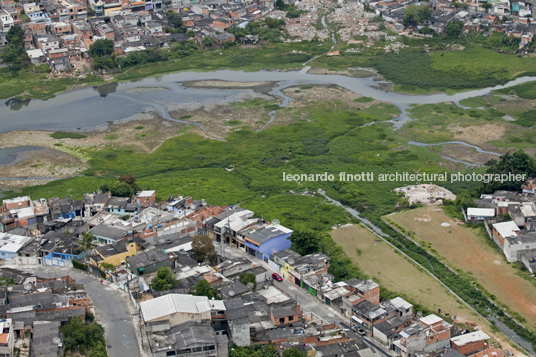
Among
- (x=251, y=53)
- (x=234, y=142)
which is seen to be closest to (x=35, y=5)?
(x=251, y=53)

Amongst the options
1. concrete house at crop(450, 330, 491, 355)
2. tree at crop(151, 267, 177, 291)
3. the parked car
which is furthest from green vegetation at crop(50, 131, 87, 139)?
concrete house at crop(450, 330, 491, 355)

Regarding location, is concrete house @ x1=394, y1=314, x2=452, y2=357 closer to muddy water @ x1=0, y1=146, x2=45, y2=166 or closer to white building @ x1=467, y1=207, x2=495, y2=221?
white building @ x1=467, y1=207, x2=495, y2=221

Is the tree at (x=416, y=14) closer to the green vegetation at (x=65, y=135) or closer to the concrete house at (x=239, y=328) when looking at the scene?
the green vegetation at (x=65, y=135)

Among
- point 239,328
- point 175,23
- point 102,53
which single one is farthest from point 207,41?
point 239,328

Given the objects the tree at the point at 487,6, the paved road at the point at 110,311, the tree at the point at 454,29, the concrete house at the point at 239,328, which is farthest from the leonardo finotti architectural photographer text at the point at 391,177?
the tree at the point at 487,6

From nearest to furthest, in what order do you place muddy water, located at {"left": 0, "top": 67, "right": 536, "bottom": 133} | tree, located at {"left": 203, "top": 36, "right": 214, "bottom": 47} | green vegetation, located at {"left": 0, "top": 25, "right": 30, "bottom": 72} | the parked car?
the parked car
muddy water, located at {"left": 0, "top": 67, "right": 536, "bottom": 133}
green vegetation, located at {"left": 0, "top": 25, "right": 30, "bottom": 72}
tree, located at {"left": 203, "top": 36, "right": 214, "bottom": 47}

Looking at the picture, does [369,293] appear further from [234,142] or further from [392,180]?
[234,142]

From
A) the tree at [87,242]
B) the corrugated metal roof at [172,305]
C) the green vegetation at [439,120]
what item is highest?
the corrugated metal roof at [172,305]
